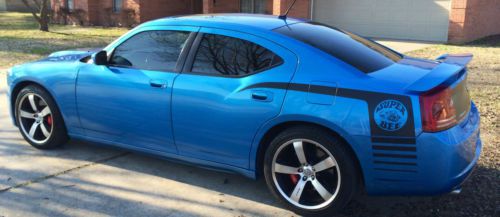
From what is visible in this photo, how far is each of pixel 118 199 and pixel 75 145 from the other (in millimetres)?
1621

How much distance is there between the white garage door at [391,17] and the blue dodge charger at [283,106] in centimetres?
1508

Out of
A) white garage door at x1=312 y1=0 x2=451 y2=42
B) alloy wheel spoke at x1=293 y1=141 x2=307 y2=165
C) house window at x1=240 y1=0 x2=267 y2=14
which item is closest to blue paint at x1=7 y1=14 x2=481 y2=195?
alloy wheel spoke at x1=293 y1=141 x2=307 y2=165

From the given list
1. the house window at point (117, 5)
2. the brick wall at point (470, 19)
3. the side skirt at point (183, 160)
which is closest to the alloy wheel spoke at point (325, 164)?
the side skirt at point (183, 160)

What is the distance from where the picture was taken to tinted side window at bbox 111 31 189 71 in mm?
4379

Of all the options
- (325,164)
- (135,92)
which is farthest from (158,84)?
(325,164)

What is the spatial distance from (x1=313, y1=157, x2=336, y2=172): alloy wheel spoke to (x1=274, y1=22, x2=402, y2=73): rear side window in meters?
0.73

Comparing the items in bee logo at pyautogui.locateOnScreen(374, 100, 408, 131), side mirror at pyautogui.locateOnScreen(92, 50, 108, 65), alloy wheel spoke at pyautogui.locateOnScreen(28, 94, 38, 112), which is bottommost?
alloy wheel spoke at pyautogui.locateOnScreen(28, 94, 38, 112)

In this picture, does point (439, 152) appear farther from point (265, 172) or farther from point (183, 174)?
point (183, 174)

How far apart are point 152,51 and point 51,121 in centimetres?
150

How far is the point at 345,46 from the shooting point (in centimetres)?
415

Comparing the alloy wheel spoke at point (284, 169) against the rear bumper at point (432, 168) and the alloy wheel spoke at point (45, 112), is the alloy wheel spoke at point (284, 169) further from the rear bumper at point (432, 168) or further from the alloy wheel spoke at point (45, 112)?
the alloy wheel spoke at point (45, 112)

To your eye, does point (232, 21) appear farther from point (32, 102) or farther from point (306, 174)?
point (32, 102)

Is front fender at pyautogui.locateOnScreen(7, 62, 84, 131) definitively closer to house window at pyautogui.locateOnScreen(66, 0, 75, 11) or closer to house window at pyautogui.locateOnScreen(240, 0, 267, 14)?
house window at pyautogui.locateOnScreen(240, 0, 267, 14)

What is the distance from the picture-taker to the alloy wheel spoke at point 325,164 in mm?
3650
